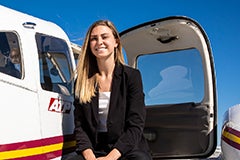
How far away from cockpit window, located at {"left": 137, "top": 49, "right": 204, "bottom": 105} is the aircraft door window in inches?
110

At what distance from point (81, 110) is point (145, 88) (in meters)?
2.54

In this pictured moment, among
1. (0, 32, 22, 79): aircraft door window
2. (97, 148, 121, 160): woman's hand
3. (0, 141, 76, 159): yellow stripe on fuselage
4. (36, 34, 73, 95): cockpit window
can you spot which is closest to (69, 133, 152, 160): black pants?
(97, 148, 121, 160): woman's hand

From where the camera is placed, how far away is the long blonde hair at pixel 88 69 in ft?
11.3

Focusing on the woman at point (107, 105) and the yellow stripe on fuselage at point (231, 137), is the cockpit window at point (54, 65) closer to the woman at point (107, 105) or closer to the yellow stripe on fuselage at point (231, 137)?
the woman at point (107, 105)

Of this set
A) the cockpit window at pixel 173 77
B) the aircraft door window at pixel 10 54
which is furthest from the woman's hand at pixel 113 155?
the cockpit window at pixel 173 77

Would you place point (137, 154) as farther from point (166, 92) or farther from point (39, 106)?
point (166, 92)

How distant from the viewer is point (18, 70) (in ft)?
10.5

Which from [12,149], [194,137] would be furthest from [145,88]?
[12,149]

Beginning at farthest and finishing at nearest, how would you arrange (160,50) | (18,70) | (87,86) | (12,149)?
1. (160,50)
2. (87,86)
3. (18,70)
4. (12,149)

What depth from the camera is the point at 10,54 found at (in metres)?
3.28

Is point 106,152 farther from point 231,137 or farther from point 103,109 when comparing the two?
point 231,137

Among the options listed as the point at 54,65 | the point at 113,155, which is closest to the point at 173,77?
the point at 54,65

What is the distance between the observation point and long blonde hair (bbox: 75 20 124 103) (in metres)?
3.43

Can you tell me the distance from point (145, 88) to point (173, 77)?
1.73 ft
